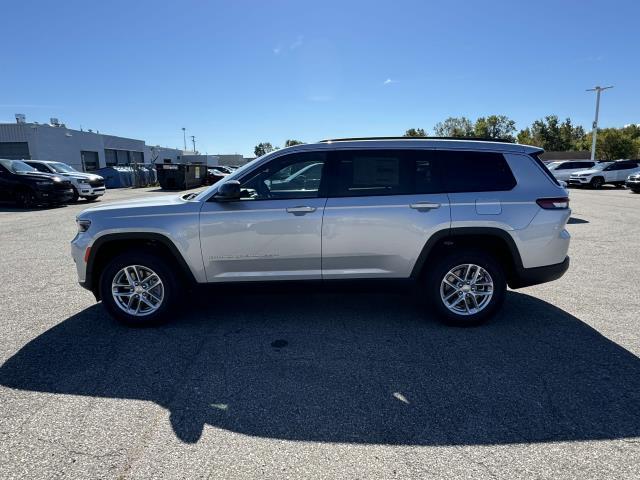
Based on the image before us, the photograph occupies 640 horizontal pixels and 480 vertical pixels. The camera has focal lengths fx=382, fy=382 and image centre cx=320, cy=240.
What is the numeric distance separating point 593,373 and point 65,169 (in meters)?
21.2

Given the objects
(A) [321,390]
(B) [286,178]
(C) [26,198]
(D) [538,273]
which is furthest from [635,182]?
(C) [26,198]

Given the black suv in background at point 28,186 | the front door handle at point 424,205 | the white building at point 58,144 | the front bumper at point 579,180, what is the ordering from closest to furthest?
the front door handle at point 424,205 → the black suv in background at point 28,186 → the front bumper at point 579,180 → the white building at point 58,144

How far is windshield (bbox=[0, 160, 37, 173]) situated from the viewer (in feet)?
47.6

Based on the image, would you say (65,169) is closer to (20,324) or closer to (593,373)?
(20,324)

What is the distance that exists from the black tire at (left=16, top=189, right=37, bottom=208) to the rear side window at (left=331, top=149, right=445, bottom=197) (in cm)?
1542

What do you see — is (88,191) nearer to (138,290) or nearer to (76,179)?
(76,179)

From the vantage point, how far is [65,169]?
59.5 ft

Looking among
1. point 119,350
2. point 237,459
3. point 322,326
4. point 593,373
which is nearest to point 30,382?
point 119,350

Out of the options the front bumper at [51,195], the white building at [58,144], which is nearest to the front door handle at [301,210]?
the front bumper at [51,195]

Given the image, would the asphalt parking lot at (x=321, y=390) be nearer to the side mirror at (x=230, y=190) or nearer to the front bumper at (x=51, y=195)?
the side mirror at (x=230, y=190)

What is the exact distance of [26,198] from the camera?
48.2 feet

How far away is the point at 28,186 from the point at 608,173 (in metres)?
31.1

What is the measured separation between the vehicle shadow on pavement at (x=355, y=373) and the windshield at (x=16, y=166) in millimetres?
13961

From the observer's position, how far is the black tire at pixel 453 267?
12.9 ft
